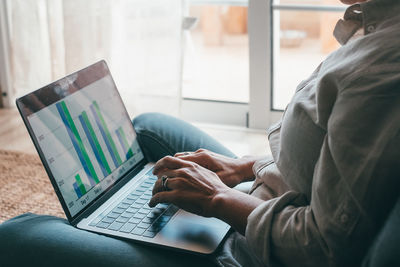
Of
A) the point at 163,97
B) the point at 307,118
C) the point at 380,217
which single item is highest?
the point at 307,118

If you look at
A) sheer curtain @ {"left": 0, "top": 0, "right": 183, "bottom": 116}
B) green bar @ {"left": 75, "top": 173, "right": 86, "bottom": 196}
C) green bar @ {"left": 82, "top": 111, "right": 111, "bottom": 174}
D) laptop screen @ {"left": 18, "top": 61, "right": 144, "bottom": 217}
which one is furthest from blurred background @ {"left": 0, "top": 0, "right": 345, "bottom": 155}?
green bar @ {"left": 75, "top": 173, "right": 86, "bottom": 196}

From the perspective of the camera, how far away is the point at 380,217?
75cm

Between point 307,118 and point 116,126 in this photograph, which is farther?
point 116,126

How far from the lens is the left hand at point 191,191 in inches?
38.4

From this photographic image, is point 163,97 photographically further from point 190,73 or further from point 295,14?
point 295,14

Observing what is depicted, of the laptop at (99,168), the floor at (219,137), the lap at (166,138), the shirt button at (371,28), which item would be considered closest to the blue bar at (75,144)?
the laptop at (99,168)

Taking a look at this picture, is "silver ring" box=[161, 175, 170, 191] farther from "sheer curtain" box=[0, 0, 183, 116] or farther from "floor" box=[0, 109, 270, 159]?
"sheer curtain" box=[0, 0, 183, 116]

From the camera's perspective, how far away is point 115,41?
2.53m

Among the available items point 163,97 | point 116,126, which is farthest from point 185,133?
point 163,97

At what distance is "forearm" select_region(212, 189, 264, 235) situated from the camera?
933 millimetres

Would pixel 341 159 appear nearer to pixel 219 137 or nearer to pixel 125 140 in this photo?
pixel 125 140

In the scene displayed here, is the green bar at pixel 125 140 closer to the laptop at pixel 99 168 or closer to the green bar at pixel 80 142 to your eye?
the laptop at pixel 99 168

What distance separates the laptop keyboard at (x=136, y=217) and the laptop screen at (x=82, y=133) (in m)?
0.06

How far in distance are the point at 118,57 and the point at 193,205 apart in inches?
66.6
